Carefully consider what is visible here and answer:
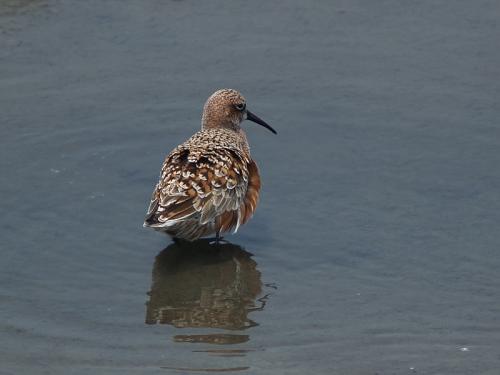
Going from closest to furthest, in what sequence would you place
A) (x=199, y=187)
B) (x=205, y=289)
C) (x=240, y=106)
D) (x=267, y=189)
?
(x=205, y=289) → (x=199, y=187) → (x=267, y=189) → (x=240, y=106)

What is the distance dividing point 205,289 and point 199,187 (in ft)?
2.97

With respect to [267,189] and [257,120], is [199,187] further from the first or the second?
[257,120]

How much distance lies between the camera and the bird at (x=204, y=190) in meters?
8.80

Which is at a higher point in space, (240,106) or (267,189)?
(240,106)

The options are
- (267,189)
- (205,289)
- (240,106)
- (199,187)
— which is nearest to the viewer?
(205,289)

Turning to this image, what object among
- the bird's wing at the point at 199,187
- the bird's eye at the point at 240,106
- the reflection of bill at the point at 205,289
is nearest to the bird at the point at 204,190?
the bird's wing at the point at 199,187

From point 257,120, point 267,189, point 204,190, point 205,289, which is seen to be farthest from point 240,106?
point 205,289

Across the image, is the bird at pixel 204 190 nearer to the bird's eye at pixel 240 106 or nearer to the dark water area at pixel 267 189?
the dark water area at pixel 267 189

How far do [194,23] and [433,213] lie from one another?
14.5 ft

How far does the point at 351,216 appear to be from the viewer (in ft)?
30.9

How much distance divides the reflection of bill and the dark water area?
0.02 metres

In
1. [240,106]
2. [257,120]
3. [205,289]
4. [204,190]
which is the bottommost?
[205,289]

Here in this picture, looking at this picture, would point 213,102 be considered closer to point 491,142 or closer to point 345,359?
point 491,142

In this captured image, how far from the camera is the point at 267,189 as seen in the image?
394 inches
